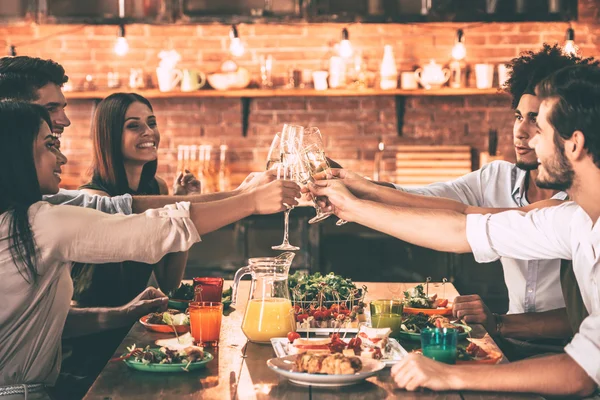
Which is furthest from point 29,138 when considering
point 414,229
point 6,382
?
point 414,229

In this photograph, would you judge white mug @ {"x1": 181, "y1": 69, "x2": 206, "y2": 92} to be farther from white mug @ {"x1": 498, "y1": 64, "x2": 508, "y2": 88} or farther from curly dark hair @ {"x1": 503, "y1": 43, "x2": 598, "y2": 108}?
curly dark hair @ {"x1": 503, "y1": 43, "x2": 598, "y2": 108}

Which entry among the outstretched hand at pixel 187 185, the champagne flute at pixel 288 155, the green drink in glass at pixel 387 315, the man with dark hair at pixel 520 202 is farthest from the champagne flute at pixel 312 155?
the outstretched hand at pixel 187 185

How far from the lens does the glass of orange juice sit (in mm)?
2156

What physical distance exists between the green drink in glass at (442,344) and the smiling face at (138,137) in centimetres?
197

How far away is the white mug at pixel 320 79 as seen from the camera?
18.8ft

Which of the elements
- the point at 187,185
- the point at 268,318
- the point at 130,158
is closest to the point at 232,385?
the point at 268,318

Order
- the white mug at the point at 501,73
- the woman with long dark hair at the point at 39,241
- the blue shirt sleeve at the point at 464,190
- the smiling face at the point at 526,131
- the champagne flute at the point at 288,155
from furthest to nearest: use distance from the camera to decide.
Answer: the white mug at the point at 501,73, the blue shirt sleeve at the point at 464,190, the smiling face at the point at 526,131, the champagne flute at the point at 288,155, the woman with long dark hair at the point at 39,241

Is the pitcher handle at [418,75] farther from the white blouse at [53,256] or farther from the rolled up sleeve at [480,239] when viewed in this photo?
the white blouse at [53,256]

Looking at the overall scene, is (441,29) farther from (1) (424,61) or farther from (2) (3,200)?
(2) (3,200)

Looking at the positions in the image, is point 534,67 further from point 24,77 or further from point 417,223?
point 24,77

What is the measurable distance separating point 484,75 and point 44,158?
409 centimetres

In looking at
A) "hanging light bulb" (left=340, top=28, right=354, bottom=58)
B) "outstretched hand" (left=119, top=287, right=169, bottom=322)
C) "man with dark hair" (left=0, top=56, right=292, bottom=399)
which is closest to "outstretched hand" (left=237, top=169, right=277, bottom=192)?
"man with dark hair" (left=0, top=56, right=292, bottom=399)

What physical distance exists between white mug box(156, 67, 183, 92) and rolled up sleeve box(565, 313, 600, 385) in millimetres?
4360

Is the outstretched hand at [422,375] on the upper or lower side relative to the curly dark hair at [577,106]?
lower
